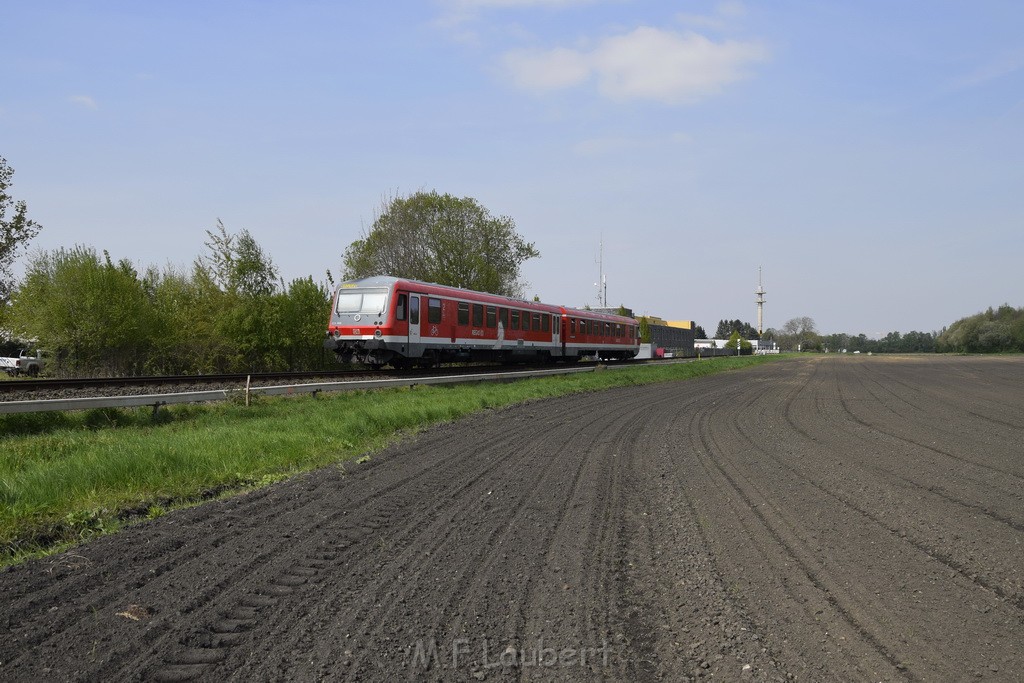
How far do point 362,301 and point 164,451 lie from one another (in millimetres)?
14125

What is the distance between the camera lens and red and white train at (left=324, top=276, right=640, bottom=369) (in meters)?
22.4

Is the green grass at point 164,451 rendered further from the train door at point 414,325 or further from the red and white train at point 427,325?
the train door at point 414,325

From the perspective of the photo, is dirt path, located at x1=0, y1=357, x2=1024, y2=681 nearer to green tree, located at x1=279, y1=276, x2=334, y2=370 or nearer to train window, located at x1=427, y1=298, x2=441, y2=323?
train window, located at x1=427, y1=298, x2=441, y2=323

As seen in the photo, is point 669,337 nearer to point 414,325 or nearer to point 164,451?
point 414,325

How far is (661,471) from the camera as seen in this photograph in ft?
28.5

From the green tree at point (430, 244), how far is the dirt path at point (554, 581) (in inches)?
1503

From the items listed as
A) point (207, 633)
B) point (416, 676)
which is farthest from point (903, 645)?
point (207, 633)

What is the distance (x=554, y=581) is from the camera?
4.72 metres

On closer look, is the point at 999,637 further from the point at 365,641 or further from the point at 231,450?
the point at 231,450

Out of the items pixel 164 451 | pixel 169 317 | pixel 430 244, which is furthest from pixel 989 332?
pixel 164 451

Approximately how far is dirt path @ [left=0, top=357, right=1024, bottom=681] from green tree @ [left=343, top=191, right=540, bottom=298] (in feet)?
125

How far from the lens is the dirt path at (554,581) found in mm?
3600

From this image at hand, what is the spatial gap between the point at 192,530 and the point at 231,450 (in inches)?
152

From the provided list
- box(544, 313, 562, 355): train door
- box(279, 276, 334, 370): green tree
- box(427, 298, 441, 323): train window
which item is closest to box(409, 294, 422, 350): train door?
box(427, 298, 441, 323): train window
